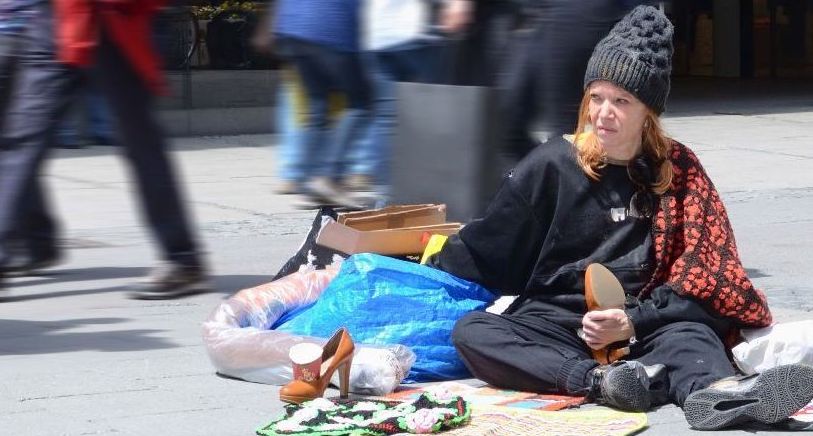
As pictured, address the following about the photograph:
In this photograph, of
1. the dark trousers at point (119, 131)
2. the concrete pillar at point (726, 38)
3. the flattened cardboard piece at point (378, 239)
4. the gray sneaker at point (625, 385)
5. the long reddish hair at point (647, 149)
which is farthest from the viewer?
the concrete pillar at point (726, 38)

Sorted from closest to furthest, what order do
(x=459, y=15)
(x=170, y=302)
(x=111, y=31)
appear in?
(x=111, y=31) < (x=170, y=302) < (x=459, y=15)

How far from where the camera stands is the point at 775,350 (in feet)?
13.5

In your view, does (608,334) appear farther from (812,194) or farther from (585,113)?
(812,194)

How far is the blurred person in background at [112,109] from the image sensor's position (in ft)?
16.9

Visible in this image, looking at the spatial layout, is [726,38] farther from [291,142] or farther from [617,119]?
[617,119]

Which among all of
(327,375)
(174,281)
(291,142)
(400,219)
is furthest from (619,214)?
(291,142)

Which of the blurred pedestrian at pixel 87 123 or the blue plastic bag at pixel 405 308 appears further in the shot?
the blurred pedestrian at pixel 87 123

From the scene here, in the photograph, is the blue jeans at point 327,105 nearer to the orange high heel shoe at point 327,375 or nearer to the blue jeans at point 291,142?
the blue jeans at point 291,142

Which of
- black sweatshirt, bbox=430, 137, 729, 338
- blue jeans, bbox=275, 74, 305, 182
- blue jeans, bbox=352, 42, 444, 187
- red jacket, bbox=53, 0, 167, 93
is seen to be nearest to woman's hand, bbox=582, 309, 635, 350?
black sweatshirt, bbox=430, 137, 729, 338

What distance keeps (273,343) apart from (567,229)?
2.86ft

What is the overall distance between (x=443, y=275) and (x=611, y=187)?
0.57m

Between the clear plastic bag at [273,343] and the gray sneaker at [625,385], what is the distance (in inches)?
21.3

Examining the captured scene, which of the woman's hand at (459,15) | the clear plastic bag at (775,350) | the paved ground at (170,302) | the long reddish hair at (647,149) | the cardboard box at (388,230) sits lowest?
the paved ground at (170,302)

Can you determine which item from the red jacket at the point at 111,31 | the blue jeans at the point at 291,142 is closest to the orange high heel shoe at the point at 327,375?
the red jacket at the point at 111,31
